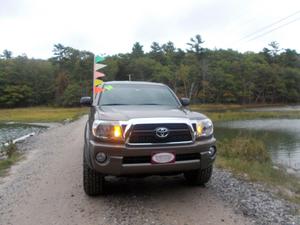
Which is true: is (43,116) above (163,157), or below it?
below

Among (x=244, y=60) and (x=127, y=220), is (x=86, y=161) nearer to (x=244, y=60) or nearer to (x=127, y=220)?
(x=127, y=220)

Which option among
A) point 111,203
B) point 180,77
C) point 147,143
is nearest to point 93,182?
point 111,203

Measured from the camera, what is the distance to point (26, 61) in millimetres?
93438

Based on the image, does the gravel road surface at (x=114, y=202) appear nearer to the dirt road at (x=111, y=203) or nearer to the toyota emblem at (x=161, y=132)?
the dirt road at (x=111, y=203)

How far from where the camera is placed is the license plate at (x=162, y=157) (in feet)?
14.5

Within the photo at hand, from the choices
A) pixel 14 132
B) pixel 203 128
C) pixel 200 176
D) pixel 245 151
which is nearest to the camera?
pixel 203 128

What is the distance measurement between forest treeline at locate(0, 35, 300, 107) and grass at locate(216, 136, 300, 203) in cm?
6703

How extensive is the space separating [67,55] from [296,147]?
92.2 m

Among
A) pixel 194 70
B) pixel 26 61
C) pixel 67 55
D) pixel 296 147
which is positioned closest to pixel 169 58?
pixel 194 70

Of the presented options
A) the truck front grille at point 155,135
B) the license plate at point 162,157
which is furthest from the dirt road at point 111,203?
the truck front grille at point 155,135

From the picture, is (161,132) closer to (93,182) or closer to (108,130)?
(108,130)

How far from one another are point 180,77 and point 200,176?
78.4 m

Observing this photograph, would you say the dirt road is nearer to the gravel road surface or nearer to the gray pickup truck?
the gravel road surface

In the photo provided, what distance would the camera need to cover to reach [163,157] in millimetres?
4449
